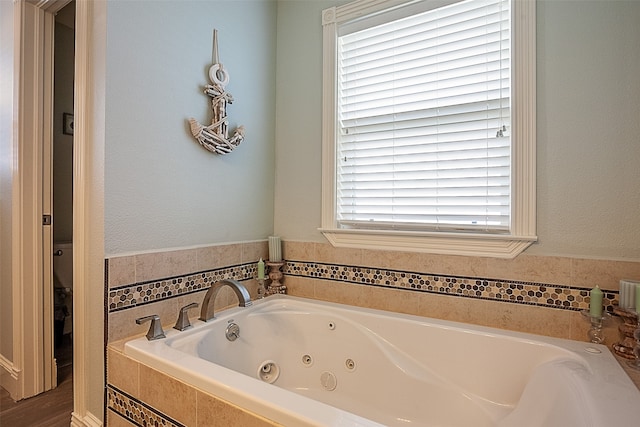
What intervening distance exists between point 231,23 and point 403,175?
130 cm

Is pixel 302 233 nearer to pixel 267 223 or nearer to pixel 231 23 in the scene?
pixel 267 223

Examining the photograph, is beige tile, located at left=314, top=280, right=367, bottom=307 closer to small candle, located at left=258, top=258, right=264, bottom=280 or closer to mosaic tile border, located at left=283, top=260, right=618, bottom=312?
mosaic tile border, located at left=283, top=260, right=618, bottom=312

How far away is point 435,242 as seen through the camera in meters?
1.69

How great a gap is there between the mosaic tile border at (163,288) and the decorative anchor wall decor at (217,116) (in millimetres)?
662

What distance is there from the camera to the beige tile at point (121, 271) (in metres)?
1.36

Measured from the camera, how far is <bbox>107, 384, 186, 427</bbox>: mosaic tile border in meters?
1.15

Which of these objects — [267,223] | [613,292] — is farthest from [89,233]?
[613,292]

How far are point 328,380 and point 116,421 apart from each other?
0.92 metres

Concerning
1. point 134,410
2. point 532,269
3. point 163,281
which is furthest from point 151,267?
point 532,269

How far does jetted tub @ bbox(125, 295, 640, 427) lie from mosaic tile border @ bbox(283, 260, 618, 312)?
0.16 m

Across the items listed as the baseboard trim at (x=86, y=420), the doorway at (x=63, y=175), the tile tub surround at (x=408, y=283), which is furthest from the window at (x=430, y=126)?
the doorway at (x=63, y=175)

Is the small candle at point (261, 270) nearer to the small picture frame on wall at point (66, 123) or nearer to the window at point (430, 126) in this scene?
the window at point (430, 126)

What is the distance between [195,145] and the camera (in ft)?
5.51

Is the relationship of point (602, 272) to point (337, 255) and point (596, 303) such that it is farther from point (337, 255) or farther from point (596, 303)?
point (337, 255)
